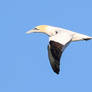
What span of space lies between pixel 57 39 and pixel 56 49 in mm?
2263

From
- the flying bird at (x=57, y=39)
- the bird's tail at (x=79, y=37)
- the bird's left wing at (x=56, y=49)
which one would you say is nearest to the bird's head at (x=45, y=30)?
the flying bird at (x=57, y=39)

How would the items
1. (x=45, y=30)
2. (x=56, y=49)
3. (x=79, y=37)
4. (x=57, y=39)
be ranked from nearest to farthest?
(x=56, y=49) → (x=57, y=39) → (x=79, y=37) → (x=45, y=30)

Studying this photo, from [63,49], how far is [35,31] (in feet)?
40.8

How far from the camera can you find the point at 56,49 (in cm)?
7419

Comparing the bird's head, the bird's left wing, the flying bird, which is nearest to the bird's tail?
the flying bird

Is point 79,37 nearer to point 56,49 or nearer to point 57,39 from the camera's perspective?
point 57,39

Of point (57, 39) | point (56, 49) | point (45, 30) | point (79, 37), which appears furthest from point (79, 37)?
point (56, 49)

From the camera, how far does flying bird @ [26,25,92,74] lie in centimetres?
7431

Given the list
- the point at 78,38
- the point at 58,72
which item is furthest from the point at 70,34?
the point at 58,72

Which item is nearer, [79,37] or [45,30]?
[79,37]

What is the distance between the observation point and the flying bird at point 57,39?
7431cm

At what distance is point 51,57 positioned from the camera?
7575 cm

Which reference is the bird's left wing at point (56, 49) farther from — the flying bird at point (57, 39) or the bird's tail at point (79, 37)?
the bird's tail at point (79, 37)

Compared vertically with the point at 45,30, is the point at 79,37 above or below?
below
